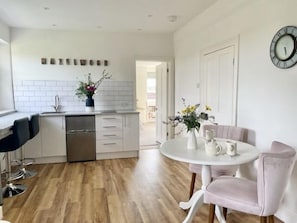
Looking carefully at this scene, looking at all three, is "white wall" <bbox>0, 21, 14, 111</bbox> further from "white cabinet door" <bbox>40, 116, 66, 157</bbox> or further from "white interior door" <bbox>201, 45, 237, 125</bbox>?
"white interior door" <bbox>201, 45, 237, 125</bbox>

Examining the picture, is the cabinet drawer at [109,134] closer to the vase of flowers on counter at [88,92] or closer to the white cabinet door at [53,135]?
Result: the vase of flowers on counter at [88,92]

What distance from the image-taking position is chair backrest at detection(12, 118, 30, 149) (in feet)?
9.61

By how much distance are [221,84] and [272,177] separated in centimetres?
202

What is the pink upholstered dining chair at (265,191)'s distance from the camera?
5.43 ft

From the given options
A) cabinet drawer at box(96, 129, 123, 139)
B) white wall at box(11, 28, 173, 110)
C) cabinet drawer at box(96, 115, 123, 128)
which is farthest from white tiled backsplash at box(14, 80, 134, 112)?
cabinet drawer at box(96, 129, 123, 139)

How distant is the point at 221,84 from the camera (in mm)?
3477

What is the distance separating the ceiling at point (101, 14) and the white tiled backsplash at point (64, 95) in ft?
3.62

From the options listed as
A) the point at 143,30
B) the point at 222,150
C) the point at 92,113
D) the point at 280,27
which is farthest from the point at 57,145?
the point at 280,27

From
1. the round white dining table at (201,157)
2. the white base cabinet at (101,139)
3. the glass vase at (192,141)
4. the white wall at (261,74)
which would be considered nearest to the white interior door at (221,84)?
the white wall at (261,74)

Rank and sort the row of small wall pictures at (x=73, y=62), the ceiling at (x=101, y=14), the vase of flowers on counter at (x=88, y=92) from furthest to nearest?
the row of small wall pictures at (x=73, y=62) < the vase of flowers on counter at (x=88, y=92) < the ceiling at (x=101, y=14)

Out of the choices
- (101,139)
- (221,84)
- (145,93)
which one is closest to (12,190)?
(101,139)

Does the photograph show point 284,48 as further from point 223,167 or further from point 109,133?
point 109,133

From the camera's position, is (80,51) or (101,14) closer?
(101,14)

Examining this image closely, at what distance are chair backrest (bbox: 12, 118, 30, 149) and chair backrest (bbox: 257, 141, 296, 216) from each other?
8.97 feet
